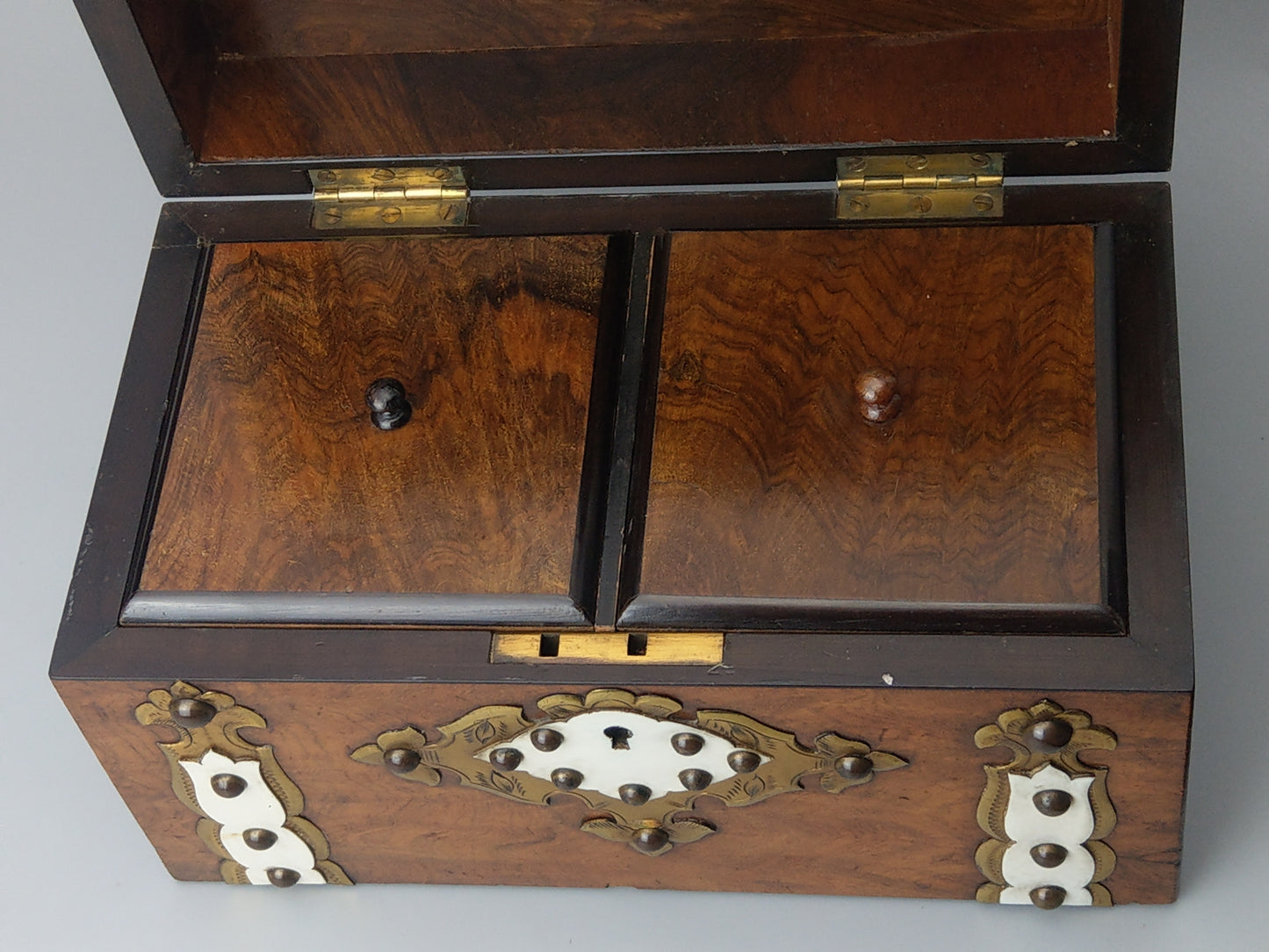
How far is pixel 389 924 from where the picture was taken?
258cm

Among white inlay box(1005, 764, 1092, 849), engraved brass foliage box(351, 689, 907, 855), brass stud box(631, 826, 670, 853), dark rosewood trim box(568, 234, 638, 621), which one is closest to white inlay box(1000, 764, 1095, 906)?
white inlay box(1005, 764, 1092, 849)

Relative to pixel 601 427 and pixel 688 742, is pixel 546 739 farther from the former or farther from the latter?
pixel 601 427

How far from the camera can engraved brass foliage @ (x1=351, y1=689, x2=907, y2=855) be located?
7.57 feet

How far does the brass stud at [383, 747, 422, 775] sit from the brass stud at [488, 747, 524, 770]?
79 mm

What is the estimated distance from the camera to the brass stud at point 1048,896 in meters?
2.47

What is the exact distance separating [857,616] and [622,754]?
0.30m

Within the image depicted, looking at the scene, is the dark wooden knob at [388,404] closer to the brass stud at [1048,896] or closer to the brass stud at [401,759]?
the brass stud at [401,759]

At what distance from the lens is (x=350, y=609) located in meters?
2.33

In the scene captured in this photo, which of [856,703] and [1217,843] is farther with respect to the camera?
[1217,843]

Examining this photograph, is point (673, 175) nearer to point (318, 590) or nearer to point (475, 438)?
point (475, 438)

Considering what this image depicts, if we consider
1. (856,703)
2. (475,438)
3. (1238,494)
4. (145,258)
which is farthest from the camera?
(145,258)

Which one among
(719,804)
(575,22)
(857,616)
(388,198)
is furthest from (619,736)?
(575,22)

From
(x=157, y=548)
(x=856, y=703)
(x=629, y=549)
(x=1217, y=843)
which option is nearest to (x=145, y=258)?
(x=157, y=548)

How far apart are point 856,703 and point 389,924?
0.66 metres
